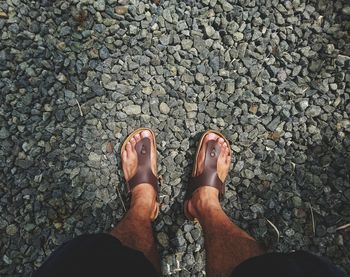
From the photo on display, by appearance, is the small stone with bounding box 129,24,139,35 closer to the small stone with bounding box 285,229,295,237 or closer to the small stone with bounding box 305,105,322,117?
the small stone with bounding box 305,105,322,117

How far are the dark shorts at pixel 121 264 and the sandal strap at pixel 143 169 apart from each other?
1.97 feet

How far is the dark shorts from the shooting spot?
1483 mm

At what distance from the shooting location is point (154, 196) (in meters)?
2.24

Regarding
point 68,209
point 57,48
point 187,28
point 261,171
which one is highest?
point 187,28

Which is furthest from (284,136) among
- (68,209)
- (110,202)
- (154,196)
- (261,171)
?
(68,209)

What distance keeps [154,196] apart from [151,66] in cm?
75

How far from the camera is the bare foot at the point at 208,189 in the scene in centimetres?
220

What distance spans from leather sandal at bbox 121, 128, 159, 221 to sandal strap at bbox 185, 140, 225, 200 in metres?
0.20

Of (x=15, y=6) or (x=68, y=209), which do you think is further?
(x=15, y=6)

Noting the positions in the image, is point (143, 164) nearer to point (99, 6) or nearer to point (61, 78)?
point (61, 78)

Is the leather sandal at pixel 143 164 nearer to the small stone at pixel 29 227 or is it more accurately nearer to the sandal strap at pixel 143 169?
the sandal strap at pixel 143 169

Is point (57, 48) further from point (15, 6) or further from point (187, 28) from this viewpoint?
point (187, 28)

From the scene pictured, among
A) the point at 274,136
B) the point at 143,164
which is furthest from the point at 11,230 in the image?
the point at 274,136

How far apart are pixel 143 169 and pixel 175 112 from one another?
372mm
